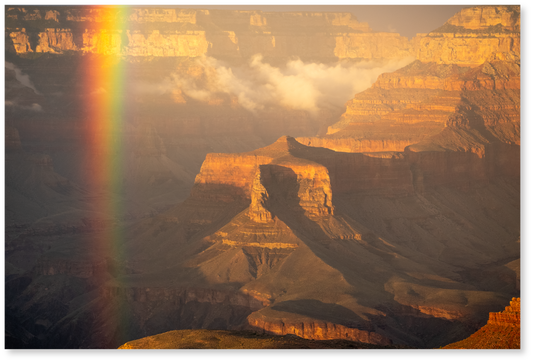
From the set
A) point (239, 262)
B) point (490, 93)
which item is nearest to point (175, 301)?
point (239, 262)

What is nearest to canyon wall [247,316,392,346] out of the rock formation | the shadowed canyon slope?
the shadowed canyon slope

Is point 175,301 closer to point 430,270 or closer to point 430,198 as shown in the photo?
point 430,270

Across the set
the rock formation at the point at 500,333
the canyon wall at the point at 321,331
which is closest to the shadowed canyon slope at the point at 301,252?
the canyon wall at the point at 321,331

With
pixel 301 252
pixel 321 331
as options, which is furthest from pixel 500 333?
pixel 301 252

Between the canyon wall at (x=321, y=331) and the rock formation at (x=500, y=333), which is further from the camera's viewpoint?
the canyon wall at (x=321, y=331)

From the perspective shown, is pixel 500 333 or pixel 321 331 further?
pixel 321 331

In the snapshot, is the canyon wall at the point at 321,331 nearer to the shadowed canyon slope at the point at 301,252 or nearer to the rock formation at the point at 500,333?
the shadowed canyon slope at the point at 301,252

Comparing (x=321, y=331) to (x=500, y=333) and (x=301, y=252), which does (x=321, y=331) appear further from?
(x=500, y=333)

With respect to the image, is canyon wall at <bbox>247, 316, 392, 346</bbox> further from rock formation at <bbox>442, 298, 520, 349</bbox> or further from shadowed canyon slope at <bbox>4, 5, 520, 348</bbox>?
Answer: rock formation at <bbox>442, 298, 520, 349</bbox>
